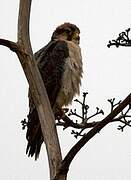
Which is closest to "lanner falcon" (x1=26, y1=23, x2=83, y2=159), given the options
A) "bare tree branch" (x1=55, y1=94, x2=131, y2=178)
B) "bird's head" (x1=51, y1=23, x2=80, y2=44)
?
"bird's head" (x1=51, y1=23, x2=80, y2=44)

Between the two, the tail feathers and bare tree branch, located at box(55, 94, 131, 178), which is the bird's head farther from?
bare tree branch, located at box(55, 94, 131, 178)

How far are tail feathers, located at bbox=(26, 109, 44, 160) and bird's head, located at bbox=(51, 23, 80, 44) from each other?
2.06 meters

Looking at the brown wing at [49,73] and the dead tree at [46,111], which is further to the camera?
the brown wing at [49,73]

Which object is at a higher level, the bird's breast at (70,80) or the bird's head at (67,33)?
the bird's head at (67,33)

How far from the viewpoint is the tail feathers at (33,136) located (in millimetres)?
5324

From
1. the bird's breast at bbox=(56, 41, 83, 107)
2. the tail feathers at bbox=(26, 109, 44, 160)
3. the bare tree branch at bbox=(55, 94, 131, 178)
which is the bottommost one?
the tail feathers at bbox=(26, 109, 44, 160)

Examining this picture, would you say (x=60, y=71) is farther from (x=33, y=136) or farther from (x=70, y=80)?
(x=33, y=136)

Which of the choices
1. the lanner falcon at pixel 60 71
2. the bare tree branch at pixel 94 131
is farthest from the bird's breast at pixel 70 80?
the bare tree branch at pixel 94 131

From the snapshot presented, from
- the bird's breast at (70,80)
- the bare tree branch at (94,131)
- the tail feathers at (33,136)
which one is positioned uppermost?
the bare tree branch at (94,131)

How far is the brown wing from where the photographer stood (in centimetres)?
561

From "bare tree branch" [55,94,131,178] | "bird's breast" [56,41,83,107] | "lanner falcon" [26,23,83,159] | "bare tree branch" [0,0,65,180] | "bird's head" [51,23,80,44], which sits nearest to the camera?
"bare tree branch" [55,94,131,178]

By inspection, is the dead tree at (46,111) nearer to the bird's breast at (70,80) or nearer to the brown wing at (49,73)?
the brown wing at (49,73)

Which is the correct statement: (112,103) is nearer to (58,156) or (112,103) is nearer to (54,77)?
(58,156)

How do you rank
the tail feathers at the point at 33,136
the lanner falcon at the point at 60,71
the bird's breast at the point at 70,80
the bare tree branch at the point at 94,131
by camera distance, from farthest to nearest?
1. the bird's breast at the point at 70,80
2. the lanner falcon at the point at 60,71
3. the tail feathers at the point at 33,136
4. the bare tree branch at the point at 94,131
